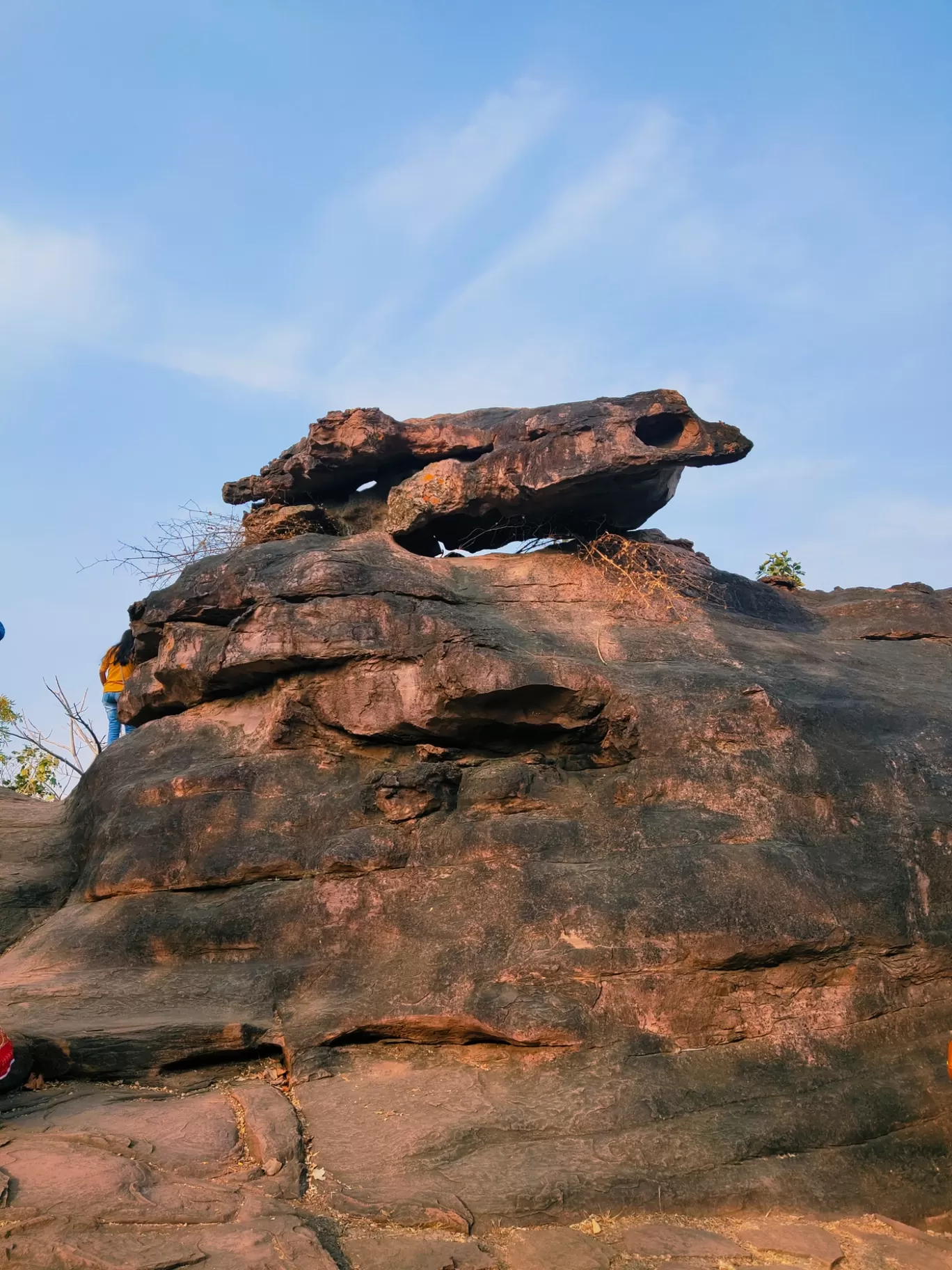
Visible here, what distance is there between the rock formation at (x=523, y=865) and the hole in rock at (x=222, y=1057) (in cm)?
2

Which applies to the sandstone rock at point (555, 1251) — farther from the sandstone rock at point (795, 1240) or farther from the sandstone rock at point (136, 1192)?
the sandstone rock at point (136, 1192)

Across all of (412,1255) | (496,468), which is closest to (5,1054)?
(412,1255)

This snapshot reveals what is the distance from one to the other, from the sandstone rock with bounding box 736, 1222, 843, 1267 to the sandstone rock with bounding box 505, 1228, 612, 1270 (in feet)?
3.26

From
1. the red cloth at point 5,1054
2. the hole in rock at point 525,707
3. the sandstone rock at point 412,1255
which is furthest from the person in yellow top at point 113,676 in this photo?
the sandstone rock at point 412,1255

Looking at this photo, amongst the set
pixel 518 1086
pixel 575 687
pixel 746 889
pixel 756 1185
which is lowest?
pixel 756 1185

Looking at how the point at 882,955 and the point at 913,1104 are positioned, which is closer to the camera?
the point at 913,1104

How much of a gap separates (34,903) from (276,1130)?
4786 mm

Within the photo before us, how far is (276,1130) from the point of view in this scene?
7039 mm

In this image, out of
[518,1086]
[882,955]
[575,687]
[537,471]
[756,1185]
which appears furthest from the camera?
[537,471]

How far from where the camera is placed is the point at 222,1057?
26.9 ft

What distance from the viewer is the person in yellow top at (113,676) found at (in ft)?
47.2

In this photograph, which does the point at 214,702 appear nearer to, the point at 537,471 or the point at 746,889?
the point at 537,471

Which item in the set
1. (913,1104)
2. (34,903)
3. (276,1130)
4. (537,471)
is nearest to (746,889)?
(913,1104)

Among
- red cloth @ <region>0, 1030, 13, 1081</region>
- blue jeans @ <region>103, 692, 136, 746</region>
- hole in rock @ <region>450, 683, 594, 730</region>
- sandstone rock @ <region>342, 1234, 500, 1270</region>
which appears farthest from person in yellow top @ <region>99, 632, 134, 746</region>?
sandstone rock @ <region>342, 1234, 500, 1270</region>
